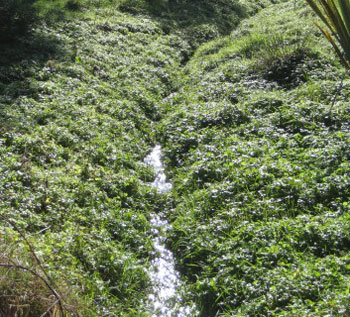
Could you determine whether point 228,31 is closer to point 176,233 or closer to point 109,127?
point 109,127

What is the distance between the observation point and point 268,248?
5.74m

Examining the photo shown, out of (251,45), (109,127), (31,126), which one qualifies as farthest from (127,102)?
(251,45)

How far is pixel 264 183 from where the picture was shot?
23.9ft

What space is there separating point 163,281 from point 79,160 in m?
2.91

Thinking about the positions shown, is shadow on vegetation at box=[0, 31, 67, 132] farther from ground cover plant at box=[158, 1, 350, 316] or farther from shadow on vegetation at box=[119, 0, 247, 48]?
shadow on vegetation at box=[119, 0, 247, 48]

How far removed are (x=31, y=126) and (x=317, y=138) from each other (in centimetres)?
544

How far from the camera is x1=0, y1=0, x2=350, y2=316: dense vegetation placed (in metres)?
5.32

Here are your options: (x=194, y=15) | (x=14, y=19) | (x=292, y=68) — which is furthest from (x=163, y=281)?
(x=194, y=15)

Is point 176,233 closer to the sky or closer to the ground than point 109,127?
closer to the ground

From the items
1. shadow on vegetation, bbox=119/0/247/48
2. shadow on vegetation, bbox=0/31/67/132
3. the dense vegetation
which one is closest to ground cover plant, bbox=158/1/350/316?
the dense vegetation

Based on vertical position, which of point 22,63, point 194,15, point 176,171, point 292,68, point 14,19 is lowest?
point 176,171

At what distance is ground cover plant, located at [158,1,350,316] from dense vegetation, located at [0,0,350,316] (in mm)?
25

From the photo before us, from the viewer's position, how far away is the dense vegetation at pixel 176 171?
5.32m

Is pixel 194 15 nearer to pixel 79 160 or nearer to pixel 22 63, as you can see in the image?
pixel 22 63
